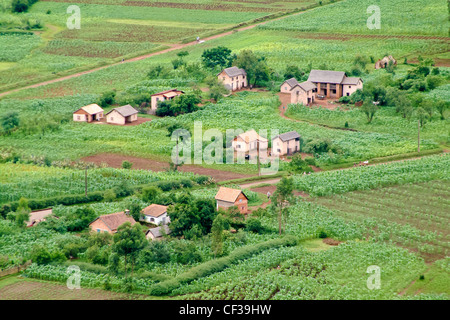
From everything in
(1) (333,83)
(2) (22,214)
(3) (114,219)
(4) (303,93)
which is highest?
(1) (333,83)

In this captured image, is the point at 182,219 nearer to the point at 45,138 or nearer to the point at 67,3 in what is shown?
the point at 45,138

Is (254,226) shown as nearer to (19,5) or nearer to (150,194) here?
(150,194)

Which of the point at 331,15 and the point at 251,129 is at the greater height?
the point at 331,15

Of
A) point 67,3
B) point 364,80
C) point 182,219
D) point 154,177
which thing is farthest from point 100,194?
point 67,3

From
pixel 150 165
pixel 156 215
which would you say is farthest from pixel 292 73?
pixel 156 215
